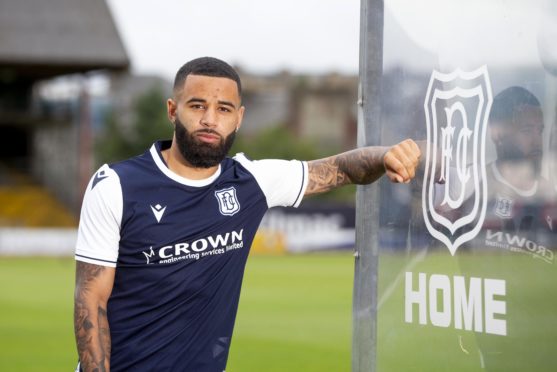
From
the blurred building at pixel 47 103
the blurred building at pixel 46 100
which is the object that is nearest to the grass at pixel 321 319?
the blurred building at pixel 47 103

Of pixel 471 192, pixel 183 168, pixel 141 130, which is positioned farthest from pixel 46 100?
pixel 471 192

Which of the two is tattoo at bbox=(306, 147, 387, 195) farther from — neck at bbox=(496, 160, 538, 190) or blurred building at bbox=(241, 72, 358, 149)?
blurred building at bbox=(241, 72, 358, 149)

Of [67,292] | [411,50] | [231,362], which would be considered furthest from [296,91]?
[411,50]

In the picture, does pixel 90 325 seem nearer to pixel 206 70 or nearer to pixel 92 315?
pixel 92 315

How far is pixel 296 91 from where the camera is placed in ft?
289

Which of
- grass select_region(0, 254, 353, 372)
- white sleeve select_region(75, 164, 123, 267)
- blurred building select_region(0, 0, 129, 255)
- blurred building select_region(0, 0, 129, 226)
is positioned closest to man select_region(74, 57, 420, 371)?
white sleeve select_region(75, 164, 123, 267)

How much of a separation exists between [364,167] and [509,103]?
2.48ft

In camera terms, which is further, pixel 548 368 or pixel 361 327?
pixel 361 327

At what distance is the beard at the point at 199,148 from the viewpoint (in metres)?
4.25

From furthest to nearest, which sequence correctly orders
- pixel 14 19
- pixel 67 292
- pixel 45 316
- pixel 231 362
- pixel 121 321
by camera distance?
pixel 14 19
pixel 67 292
pixel 45 316
pixel 231 362
pixel 121 321

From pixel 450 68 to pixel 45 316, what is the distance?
14522 millimetres

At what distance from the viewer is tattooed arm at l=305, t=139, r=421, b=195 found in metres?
4.08

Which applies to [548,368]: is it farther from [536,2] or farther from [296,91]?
[296,91]

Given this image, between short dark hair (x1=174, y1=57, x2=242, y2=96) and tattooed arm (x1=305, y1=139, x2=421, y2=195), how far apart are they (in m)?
0.58
